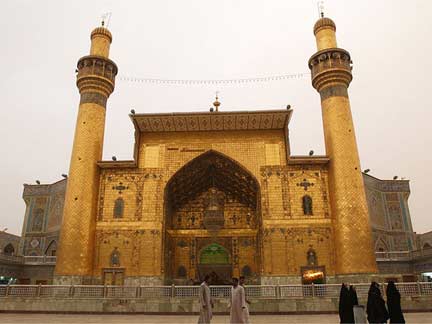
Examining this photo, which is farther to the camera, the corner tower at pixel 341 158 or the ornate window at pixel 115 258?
the ornate window at pixel 115 258

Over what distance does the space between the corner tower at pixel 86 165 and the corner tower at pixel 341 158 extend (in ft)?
33.8

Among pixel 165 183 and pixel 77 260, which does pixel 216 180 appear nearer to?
pixel 165 183

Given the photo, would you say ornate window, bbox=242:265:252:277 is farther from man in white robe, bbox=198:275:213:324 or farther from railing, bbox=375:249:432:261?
man in white robe, bbox=198:275:213:324

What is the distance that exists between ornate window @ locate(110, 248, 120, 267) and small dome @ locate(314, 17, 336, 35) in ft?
47.0

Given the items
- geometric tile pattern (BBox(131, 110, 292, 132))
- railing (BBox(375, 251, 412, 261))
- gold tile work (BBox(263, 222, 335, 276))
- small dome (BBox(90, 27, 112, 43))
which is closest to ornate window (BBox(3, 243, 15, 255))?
geometric tile pattern (BBox(131, 110, 292, 132))

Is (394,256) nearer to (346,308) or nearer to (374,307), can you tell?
(346,308)

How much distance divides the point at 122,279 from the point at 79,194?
411 centimetres

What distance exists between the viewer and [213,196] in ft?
56.4

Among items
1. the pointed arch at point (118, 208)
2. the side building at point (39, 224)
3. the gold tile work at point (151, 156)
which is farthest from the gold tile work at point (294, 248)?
the side building at point (39, 224)

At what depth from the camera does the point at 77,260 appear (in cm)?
1472

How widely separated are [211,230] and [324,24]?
1165 centimetres

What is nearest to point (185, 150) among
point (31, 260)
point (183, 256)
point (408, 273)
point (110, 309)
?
point (183, 256)

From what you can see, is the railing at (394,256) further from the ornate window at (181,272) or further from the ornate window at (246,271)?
the ornate window at (181,272)

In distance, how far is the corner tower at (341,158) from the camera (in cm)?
1423
